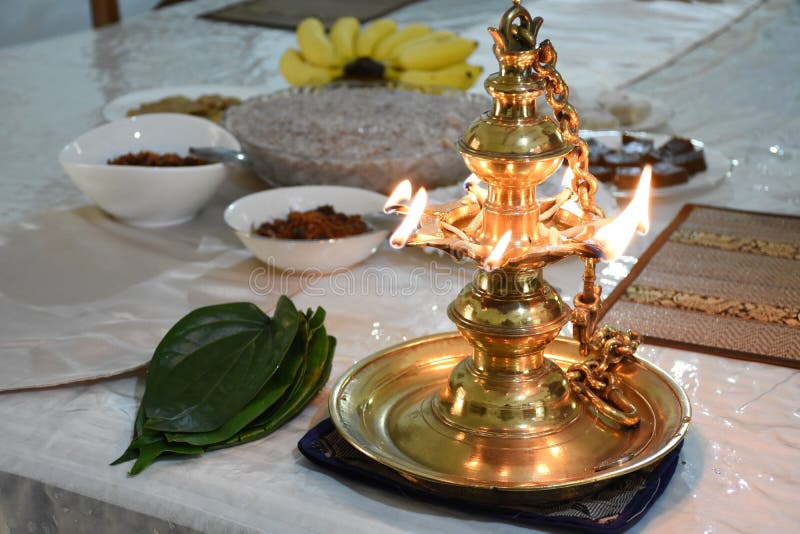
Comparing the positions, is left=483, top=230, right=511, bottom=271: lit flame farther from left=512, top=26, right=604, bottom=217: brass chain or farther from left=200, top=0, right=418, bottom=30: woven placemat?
left=200, top=0, right=418, bottom=30: woven placemat

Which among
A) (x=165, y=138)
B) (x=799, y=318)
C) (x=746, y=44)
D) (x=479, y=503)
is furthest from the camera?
(x=746, y=44)

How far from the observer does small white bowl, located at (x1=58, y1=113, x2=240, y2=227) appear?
91cm

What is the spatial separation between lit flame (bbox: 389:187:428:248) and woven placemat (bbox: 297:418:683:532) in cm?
13

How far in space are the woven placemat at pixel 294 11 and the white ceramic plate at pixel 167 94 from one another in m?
0.65

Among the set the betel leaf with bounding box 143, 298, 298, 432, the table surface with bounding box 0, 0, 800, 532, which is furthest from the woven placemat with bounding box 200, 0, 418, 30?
the betel leaf with bounding box 143, 298, 298, 432

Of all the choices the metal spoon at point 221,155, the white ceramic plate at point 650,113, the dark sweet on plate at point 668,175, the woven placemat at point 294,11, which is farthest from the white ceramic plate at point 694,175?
the woven placemat at point 294,11

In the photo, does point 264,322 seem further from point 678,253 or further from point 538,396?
point 678,253

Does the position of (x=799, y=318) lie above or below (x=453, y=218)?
below

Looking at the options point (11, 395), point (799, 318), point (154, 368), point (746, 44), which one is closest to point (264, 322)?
point (154, 368)

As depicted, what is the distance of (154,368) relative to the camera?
1.95 feet

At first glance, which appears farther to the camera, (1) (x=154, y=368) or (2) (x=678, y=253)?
(2) (x=678, y=253)

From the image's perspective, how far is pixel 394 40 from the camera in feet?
4.76

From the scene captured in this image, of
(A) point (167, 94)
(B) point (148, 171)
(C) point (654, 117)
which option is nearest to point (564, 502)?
(B) point (148, 171)

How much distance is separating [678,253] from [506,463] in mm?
435
